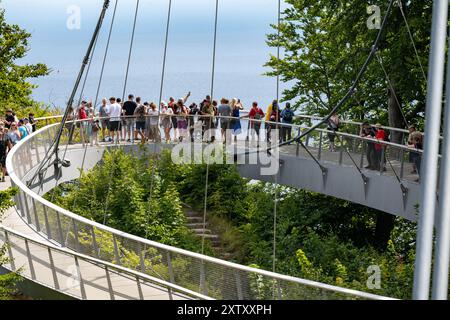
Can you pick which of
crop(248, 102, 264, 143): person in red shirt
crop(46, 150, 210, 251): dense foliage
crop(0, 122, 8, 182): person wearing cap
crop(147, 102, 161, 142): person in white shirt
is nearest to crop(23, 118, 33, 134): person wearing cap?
crop(46, 150, 210, 251): dense foliage

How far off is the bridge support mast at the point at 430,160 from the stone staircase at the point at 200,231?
21.3 meters

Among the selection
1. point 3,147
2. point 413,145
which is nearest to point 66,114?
point 3,147

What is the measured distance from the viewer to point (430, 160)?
12742 millimetres

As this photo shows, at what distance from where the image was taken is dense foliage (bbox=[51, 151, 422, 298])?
32.9m

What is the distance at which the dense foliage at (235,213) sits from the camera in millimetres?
32938

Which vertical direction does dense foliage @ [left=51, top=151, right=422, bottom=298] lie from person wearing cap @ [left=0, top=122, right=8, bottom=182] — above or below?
below

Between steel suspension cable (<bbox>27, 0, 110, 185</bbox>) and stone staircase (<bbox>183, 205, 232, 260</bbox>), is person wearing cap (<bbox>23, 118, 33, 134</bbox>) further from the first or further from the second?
stone staircase (<bbox>183, 205, 232, 260</bbox>)

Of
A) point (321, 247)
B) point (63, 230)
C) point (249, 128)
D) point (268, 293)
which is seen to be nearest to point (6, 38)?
point (249, 128)

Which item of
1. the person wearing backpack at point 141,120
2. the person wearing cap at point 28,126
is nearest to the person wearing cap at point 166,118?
the person wearing backpack at point 141,120

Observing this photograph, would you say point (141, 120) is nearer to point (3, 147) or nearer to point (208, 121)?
point (208, 121)

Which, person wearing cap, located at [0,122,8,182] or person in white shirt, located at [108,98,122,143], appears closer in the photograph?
person wearing cap, located at [0,122,8,182]

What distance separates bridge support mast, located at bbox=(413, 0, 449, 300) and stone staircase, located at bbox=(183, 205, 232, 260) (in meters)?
21.3
